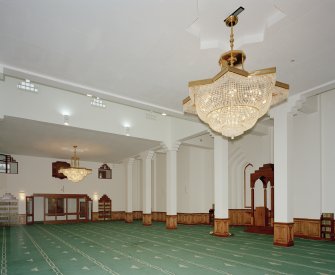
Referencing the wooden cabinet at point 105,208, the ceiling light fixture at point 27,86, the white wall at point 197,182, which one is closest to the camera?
the ceiling light fixture at point 27,86

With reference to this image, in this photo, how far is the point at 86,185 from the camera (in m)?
18.5

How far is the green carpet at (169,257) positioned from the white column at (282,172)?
2.84 ft

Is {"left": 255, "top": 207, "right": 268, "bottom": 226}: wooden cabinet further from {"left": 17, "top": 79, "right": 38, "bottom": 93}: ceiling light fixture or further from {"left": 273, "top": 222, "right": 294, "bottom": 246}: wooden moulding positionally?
{"left": 17, "top": 79, "right": 38, "bottom": 93}: ceiling light fixture

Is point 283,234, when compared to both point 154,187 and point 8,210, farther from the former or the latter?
point 8,210

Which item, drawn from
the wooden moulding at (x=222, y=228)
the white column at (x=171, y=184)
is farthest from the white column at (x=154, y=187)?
the wooden moulding at (x=222, y=228)

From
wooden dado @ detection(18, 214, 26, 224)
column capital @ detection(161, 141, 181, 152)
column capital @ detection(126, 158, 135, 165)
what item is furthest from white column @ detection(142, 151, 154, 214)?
wooden dado @ detection(18, 214, 26, 224)

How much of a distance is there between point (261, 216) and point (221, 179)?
2.27 meters

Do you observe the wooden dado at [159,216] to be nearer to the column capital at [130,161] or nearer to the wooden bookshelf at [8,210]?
the column capital at [130,161]

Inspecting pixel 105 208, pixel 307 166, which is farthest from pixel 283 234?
pixel 105 208

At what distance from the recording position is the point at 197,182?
15.5 metres

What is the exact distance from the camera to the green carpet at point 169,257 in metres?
5.48

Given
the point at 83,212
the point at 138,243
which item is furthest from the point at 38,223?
the point at 138,243

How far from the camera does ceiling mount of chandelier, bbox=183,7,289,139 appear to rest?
4133 millimetres

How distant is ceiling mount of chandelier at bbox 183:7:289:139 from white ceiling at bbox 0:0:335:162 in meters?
0.49
